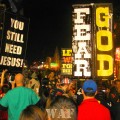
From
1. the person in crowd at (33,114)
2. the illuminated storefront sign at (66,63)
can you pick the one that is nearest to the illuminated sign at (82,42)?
the person in crowd at (33,114)

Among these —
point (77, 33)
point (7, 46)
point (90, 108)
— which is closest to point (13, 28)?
point (7, 46)

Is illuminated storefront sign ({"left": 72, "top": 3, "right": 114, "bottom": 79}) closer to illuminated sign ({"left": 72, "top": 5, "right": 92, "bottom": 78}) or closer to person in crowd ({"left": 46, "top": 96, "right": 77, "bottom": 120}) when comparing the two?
illuminated sign ({"left": 72, "top": 5, "right": 92, "bottom": 78})

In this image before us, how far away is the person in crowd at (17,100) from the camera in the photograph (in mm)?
5738

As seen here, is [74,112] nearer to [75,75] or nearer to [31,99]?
[31,99]

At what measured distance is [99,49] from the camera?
952 centimetres

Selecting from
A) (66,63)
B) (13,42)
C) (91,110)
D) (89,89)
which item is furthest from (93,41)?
(66,63)

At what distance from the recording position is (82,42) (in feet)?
31.9

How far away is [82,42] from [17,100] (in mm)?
4338

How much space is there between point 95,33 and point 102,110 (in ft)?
17.9

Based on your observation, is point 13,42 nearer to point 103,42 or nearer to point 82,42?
point 82,42

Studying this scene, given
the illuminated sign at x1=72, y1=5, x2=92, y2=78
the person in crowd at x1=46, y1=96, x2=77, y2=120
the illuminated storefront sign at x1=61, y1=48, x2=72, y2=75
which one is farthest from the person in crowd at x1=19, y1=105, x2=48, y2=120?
the illuminated storefront sign at x1=61, y1=48, x2=72, y2=75

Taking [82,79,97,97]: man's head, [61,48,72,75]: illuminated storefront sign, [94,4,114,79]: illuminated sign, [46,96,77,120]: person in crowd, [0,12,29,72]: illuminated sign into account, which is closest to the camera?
[46,96,77,120]: person in crowd

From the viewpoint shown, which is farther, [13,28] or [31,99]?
[13,28]

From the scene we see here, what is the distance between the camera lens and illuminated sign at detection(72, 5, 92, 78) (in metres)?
9.72
